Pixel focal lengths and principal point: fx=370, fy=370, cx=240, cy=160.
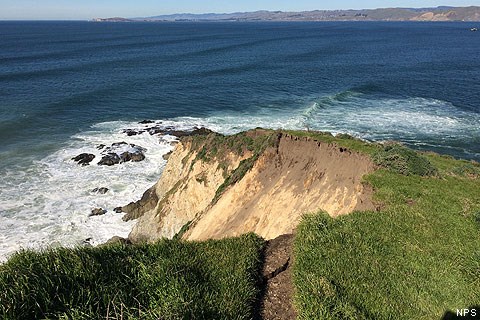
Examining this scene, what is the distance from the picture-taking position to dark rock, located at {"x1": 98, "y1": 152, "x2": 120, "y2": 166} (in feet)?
153

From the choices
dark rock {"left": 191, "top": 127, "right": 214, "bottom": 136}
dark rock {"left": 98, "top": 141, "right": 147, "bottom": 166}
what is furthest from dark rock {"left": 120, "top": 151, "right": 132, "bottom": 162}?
dark rock {"left": 191, "top": 127, "right": 214, "bottom": 136}

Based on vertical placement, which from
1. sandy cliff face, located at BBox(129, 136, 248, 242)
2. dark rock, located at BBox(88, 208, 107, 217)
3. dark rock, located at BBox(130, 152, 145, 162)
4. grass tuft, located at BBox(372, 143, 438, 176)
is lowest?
dark rock, located at BBox(88, 208, 107, 217)

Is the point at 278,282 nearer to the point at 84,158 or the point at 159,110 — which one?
the point at 84,158

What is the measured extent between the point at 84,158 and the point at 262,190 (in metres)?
31.9

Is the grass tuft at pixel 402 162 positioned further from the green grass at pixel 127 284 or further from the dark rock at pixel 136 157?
the dark rock at pixel 136 157

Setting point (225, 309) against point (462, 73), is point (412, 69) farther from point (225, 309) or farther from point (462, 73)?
point (225, 309)

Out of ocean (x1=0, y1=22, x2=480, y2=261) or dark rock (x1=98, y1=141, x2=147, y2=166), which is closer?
ocean (x1=0, y1=22, x2=480, y2=261)

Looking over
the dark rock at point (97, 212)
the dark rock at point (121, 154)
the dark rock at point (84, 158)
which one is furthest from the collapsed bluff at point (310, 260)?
the dark rock at point (84, 158)

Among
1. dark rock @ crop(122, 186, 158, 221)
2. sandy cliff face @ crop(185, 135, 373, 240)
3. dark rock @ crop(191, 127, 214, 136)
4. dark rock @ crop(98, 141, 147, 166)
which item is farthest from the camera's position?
dark rock @ crop(191, 127, 214, 136)

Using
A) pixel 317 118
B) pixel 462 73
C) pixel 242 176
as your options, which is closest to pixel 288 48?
pixel 462 73

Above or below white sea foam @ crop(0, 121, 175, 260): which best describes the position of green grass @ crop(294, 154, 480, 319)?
above

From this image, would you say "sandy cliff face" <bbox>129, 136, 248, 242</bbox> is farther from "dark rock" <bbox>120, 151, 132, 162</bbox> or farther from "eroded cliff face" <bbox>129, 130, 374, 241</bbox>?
"dark rock" <bbox>120, 151, 132, 162</bbox>

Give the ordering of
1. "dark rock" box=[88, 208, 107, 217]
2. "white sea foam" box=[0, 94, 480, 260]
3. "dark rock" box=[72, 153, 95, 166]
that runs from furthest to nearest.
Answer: "dark rock" box=[72, 153, 95, 166] < "dark rock" box=[88, 208, 107, 217] < "white sea foam" box=[0, 94, 480, 260]

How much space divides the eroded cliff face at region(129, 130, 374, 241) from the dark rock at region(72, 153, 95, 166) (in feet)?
61.9
